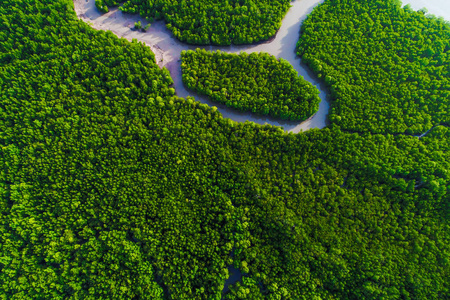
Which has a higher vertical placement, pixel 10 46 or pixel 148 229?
pixel 10 46

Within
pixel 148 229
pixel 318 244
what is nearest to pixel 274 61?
pixel 318 244

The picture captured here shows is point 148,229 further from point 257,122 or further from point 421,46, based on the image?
point 421,46

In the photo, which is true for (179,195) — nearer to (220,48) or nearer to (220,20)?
(220,48)

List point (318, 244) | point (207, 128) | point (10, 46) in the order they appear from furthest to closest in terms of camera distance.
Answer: point (10, 46), point (207, 128), point (318, 244)

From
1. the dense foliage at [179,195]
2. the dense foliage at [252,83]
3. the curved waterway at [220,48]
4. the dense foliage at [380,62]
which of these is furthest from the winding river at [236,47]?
the dense foliage at [179,195]

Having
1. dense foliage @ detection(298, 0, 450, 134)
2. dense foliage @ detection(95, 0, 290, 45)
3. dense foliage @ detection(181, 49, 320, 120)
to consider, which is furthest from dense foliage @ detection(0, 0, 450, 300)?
dense foliage @ detection(95, 0, 290, 45)

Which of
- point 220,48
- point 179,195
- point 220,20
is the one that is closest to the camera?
point 179,195

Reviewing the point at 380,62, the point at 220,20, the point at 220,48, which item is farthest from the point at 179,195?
the point at 380,62
